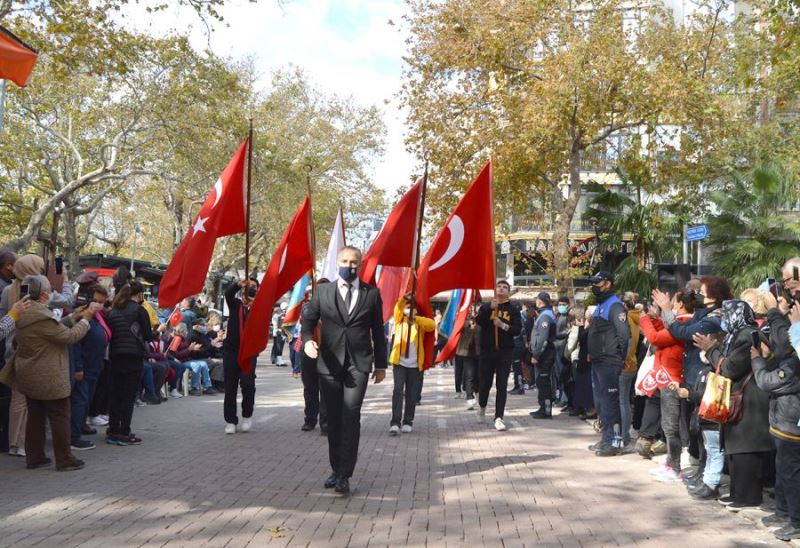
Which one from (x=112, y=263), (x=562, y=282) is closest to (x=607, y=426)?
(x=562, y=282)

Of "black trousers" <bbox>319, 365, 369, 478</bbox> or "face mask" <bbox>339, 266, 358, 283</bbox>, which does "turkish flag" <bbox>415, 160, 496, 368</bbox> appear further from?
"black trousers" <bbox>319, 365, 369, 478</bbox>

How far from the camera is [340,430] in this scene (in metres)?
7.89

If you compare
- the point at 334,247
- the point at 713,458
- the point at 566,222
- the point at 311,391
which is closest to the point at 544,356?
the point at 334,247

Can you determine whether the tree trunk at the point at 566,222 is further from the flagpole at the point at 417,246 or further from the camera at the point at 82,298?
the camera at the point at 82,298

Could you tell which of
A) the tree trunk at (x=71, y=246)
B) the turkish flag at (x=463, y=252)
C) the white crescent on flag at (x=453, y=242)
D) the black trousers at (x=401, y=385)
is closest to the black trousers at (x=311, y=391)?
the black trousers at (x=401, y=385)

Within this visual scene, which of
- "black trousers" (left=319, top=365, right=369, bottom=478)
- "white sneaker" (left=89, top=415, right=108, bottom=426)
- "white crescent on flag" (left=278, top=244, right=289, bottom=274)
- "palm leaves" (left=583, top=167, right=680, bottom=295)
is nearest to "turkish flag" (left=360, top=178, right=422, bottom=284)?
"white crescent on flag" (left=278, top=244, right=289, bottom=274)

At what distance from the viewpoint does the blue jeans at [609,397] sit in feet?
34.1

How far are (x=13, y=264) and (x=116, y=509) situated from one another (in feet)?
12.7

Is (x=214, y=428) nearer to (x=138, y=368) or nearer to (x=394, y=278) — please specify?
(x=138, y=368)

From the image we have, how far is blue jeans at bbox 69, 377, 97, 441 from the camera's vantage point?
394 inches

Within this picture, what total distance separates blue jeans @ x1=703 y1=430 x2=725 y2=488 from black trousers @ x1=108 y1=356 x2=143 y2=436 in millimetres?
6145

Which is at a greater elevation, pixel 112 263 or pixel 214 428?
pixel 112 263

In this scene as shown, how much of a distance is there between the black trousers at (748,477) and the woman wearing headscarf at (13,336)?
662 cm

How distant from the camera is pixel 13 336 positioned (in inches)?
359
